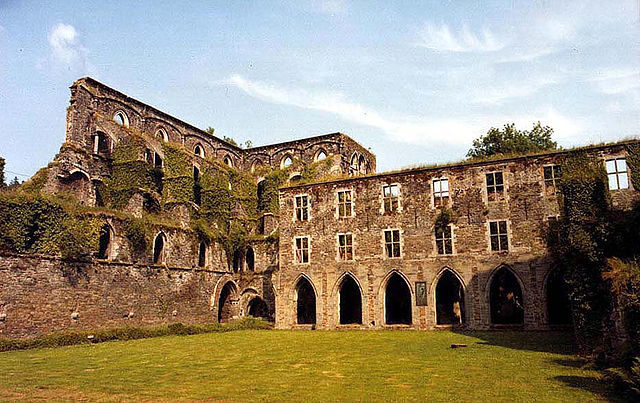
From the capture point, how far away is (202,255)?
1694 inches

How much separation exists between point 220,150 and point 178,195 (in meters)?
13.4

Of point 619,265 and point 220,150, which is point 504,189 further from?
point 220,150

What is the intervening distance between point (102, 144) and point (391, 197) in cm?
2487

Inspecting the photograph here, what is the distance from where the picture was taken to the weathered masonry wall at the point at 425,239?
100 ft

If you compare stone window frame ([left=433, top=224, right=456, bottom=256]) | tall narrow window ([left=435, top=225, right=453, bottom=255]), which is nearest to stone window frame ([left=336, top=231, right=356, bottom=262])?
stone window frame ([left=433, top=224, right=456, bottom=256])

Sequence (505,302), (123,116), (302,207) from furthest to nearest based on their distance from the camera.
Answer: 1. (123,116)
2. (302,207)
3. (505,302)

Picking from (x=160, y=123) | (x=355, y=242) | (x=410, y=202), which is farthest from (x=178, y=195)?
(x=410, y=202)

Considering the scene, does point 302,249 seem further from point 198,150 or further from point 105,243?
point 198,150

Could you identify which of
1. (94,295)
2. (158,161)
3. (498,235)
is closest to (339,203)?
(498,235)

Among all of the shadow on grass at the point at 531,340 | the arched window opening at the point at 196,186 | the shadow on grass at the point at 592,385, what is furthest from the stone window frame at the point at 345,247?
the shadow on grass at the point at 592,385

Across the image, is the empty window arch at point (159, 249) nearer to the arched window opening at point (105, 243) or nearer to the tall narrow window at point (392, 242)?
the arched window opening at point (105, 243)

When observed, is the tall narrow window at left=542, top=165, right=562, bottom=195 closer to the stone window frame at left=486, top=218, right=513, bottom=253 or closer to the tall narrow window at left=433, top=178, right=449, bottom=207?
the stone window frame at left=486, top=218, right=513, bottom=253

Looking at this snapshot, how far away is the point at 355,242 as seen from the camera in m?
35.5

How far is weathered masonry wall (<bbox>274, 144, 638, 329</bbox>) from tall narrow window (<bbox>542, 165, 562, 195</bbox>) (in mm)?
203
